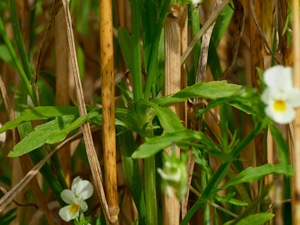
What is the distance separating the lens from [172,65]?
60 centimetres

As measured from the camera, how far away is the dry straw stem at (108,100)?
1.74 feet

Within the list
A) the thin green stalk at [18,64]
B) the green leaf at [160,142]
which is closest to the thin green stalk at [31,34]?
the thin green stalk at [18,64]

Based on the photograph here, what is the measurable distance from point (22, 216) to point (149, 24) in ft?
2.07

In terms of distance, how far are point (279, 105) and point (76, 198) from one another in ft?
1.40

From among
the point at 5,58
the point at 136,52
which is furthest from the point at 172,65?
the point at 5,58

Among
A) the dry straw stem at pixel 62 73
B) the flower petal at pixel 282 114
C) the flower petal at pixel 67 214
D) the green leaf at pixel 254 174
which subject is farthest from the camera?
the dry straw stem at pixel 62 73

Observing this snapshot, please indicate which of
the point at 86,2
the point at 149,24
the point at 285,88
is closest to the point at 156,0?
the point at 149,24

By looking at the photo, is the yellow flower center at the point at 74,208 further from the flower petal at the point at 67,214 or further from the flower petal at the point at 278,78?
the flower petal at the point at 278,78

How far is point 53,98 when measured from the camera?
1003 mm

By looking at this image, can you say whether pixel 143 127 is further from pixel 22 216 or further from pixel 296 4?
pixel 22 216

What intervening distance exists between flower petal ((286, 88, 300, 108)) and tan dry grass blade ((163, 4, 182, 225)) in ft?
0.88

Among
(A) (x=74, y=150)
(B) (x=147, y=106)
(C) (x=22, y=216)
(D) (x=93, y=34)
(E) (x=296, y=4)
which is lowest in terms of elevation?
(C) (x=22, y=216)

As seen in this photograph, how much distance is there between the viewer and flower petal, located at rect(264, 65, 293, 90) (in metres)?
0.36

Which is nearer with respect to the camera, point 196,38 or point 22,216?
point 196,38
